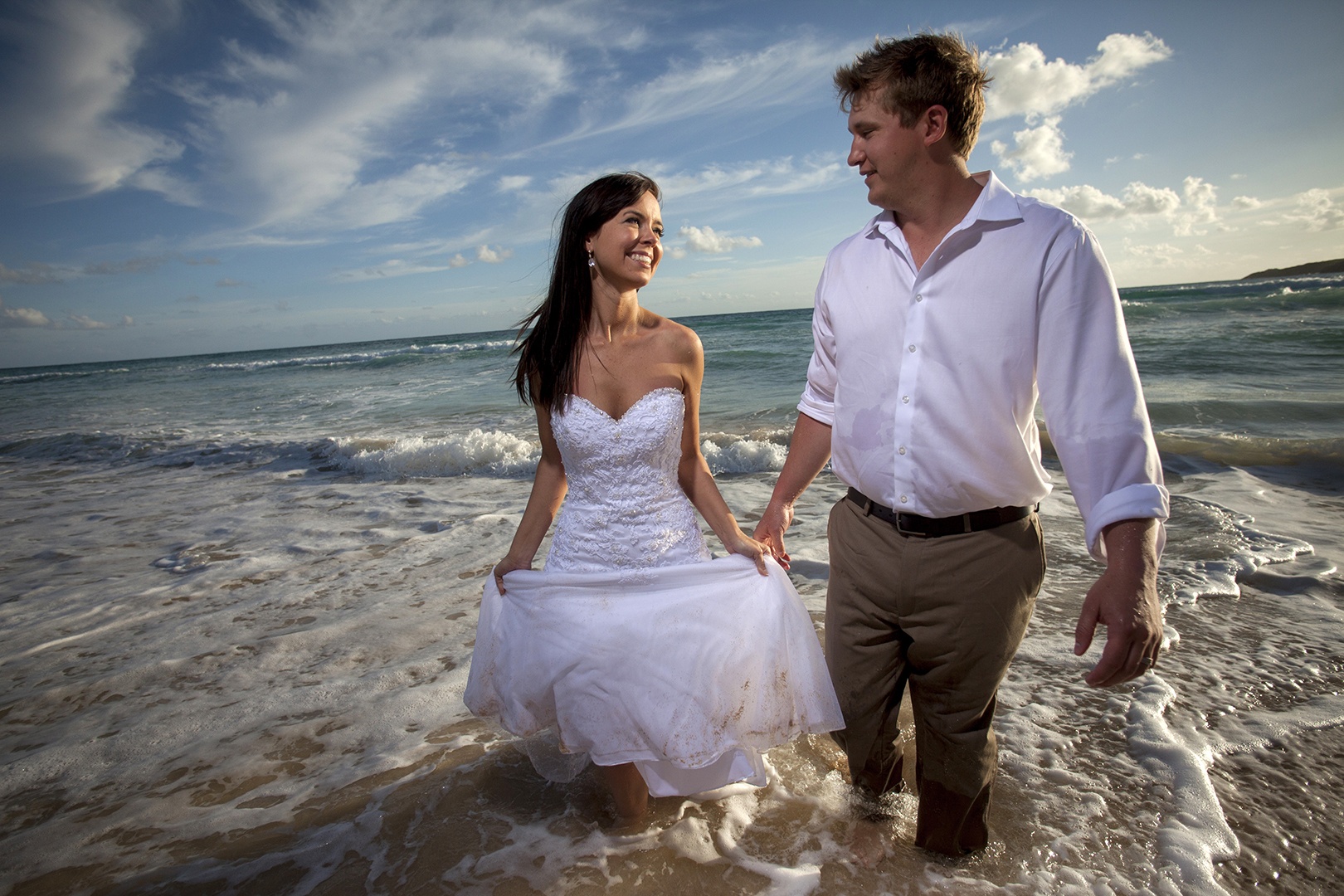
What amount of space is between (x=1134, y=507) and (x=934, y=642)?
73 centimetres

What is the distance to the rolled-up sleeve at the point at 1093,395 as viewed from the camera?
1.71m

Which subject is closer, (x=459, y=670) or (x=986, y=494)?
(x=986, y=494)

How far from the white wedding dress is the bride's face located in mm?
513

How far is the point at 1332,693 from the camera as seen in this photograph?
3344mm

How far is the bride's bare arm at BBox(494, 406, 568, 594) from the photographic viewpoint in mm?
2709

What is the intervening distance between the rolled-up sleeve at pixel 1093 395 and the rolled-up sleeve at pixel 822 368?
0.72m

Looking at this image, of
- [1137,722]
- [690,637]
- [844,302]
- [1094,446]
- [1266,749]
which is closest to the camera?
[1094,446]

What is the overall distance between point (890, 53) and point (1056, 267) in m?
0.82

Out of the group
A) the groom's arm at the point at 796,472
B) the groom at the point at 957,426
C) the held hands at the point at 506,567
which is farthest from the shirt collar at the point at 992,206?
the held hands at the point at 506,567

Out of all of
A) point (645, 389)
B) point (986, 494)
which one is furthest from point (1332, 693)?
point (645, 389)

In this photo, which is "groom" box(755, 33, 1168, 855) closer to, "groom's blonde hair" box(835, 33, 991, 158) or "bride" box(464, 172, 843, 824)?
"groom's blonde hair" box(835, 33, 991, 158)

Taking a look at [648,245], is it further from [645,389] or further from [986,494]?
[986,494]

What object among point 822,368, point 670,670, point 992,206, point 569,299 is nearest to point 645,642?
point 670,670

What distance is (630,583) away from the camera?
2545 mm
